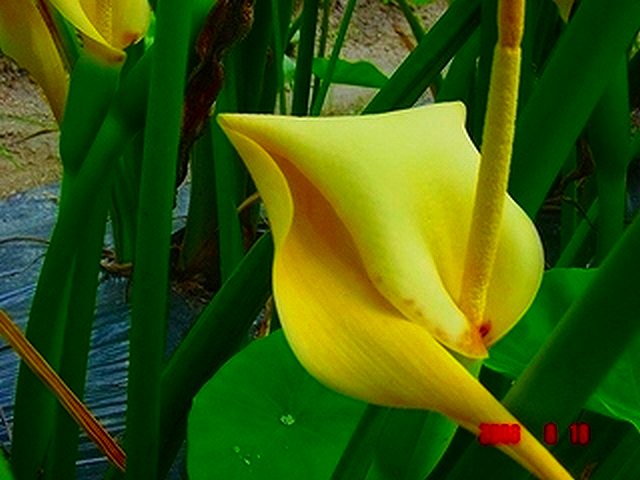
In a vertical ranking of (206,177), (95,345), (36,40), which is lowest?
(95,345)

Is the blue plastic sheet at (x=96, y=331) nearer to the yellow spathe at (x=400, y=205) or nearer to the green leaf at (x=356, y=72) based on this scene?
the green leaf at (x=356, y=72)

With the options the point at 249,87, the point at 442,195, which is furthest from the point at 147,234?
the point at 249,87

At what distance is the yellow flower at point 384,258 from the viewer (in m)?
0.20

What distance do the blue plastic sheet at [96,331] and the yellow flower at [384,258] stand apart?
1.43 ft

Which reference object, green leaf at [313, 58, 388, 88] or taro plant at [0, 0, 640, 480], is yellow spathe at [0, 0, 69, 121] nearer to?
taro plant at [0, 0, 640, 480]

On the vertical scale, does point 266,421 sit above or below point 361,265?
below

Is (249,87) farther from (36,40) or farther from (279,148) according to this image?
(279,148)

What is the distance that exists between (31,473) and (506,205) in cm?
32

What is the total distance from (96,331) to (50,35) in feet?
1.61

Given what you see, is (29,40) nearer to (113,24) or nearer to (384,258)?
(113,24)

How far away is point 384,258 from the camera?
8.6 inches

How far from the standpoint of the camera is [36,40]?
42 cm

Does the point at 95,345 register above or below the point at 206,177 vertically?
below
